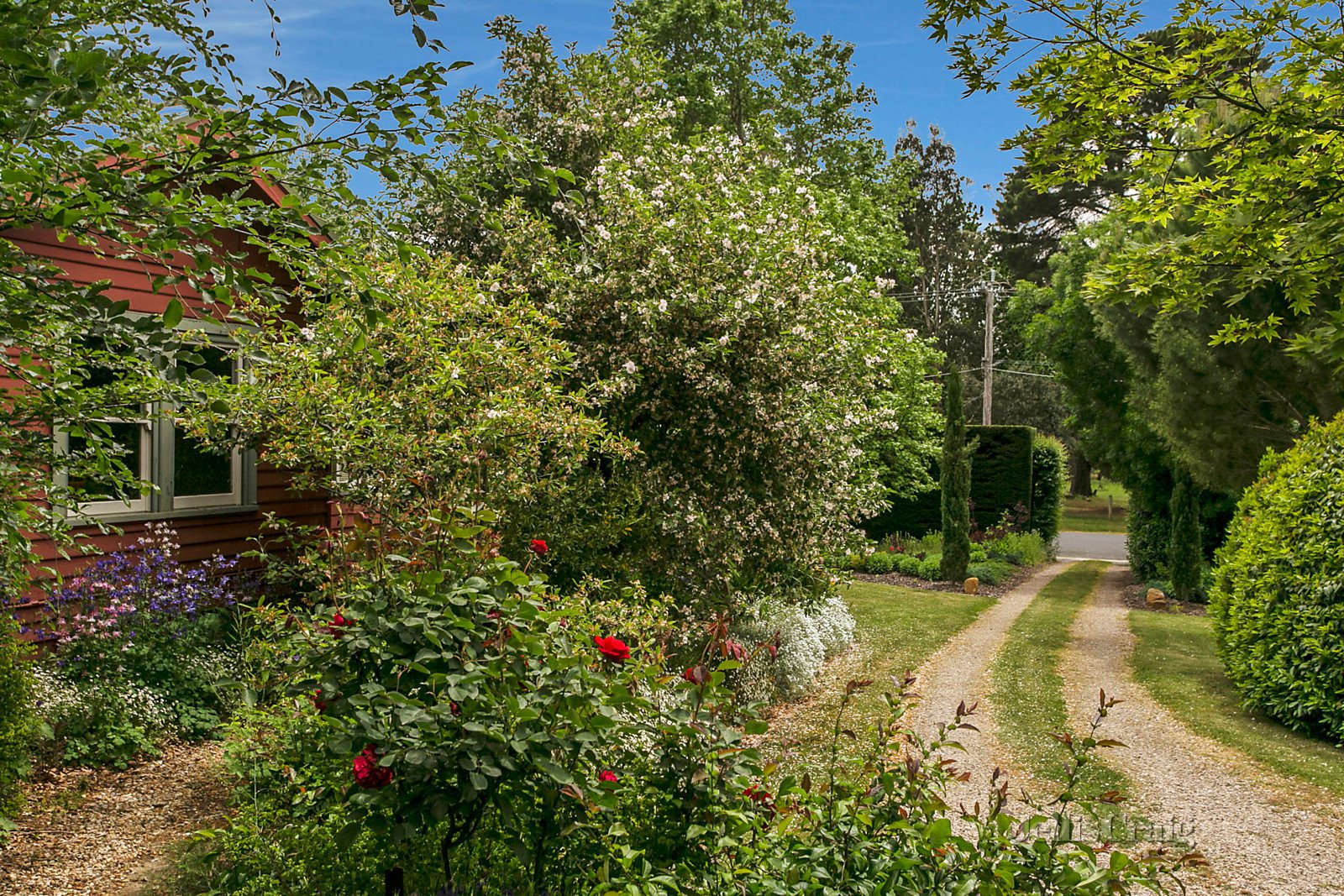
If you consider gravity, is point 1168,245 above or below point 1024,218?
below

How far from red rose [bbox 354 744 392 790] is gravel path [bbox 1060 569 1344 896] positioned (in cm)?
428

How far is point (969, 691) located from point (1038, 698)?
639 millimetres

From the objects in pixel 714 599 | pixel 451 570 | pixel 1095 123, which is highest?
pixel 1095 123

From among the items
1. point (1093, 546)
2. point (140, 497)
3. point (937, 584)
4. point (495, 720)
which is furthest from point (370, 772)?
point (1093, 546)

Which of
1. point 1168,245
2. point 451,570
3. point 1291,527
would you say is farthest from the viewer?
point 1291,527

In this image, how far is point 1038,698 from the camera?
8656mm

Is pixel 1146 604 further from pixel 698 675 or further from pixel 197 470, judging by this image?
pixel 698 675

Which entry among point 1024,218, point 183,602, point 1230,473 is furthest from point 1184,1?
point 1024,218

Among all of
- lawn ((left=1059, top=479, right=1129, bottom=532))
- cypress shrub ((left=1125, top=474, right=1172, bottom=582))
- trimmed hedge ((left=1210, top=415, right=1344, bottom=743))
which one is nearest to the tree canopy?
trimmed hedge ((left=1210, top=415, right=1344, bottom=743))

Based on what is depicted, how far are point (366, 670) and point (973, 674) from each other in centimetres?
823

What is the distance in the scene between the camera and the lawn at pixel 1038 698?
21.2 ft

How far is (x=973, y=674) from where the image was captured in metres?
9.51

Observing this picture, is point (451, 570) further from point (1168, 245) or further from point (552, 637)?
point (1168, 245)

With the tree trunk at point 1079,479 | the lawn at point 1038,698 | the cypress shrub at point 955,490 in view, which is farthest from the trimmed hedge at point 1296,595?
the tree trunk at point 1079,479
